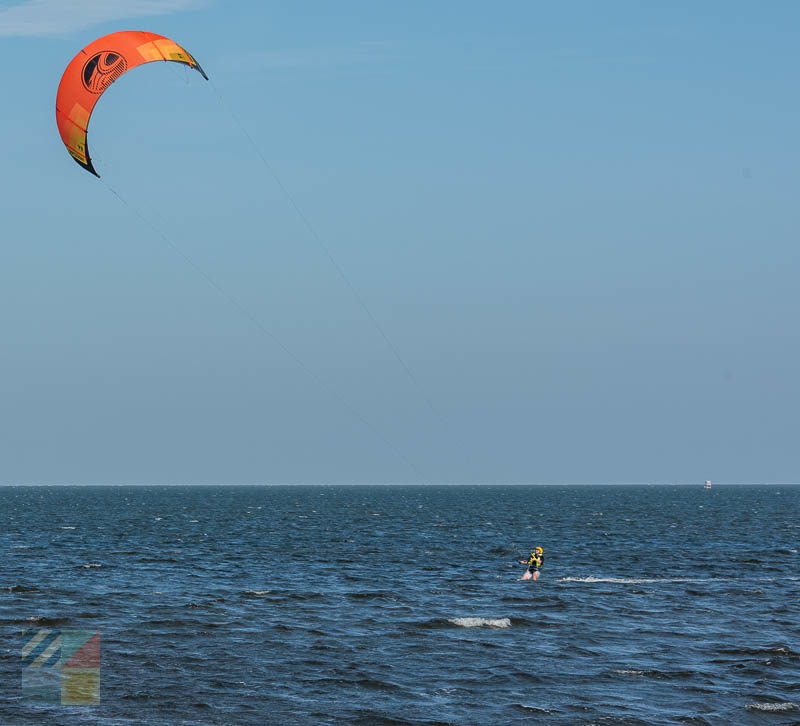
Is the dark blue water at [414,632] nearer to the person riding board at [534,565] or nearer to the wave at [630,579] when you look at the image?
the wave at [630,579]

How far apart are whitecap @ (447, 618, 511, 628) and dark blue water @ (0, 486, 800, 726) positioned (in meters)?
0.15

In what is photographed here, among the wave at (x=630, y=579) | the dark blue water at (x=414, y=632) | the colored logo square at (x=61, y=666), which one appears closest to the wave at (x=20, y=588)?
the dark blue water at (x=414, y=632)

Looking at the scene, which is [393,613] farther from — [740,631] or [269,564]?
[269,564]

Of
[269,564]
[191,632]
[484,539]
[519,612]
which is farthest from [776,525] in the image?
[191,632]

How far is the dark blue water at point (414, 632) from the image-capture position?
25859mm

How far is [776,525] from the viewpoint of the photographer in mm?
102500

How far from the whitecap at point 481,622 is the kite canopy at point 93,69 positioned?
65.0 feet

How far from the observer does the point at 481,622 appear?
124 feet

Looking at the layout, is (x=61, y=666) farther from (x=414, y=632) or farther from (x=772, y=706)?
(x=772, y=706)

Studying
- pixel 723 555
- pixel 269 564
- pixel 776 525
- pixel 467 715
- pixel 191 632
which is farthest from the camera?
pixel 776 525

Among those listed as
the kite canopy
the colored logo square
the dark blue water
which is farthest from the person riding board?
the kite canopy

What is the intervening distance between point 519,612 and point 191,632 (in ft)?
41.9

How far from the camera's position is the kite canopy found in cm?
3225

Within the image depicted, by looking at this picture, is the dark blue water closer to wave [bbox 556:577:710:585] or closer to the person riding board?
wave [bbox 556:577:710:585]
